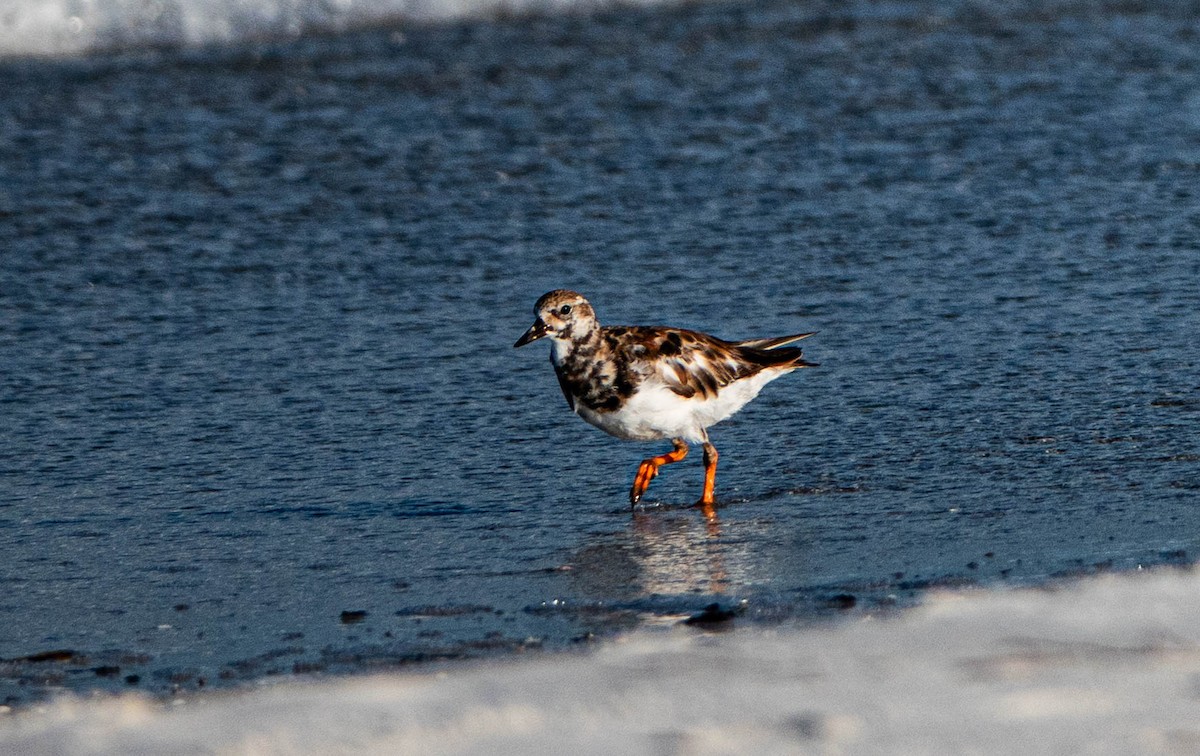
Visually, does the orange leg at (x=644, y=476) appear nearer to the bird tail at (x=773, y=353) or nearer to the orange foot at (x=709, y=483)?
the orange foot at (x=709, y=483)

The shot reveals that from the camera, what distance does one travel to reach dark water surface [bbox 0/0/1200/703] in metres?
5.26

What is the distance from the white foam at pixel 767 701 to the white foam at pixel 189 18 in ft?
33.5

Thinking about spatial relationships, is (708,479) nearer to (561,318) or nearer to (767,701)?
(561,318)

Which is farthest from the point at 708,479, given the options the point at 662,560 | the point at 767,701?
the point at 767,701

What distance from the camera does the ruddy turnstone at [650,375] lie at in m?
6.32

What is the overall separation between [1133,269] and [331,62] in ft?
22.5

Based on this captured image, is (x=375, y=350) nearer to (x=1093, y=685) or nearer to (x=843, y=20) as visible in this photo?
(x=1093, y=685)

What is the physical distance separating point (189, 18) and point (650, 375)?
9.14 meters

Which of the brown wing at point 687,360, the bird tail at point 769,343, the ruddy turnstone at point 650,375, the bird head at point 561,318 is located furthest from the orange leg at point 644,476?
the bird tail at point 769,343

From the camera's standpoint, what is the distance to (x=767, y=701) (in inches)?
166

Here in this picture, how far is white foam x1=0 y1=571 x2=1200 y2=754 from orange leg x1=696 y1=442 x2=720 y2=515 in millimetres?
1390

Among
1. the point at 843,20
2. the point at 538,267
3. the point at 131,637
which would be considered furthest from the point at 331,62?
the point at 131,637

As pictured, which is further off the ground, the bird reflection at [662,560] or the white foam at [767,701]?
the white foam at [767,701]

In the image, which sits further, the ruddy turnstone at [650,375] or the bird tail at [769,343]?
the bird tail at [769,343]
